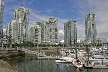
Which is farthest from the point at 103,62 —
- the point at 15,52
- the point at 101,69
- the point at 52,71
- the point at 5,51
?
the point at 15,52

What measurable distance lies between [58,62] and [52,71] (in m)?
25.7

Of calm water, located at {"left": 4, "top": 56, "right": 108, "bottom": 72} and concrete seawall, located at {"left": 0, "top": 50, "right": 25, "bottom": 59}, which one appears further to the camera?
concrete seawall, located at {"left": 0, "top": 50, "right": 25, "bottom": 59}

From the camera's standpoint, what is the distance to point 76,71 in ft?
228

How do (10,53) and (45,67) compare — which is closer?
(45,67)

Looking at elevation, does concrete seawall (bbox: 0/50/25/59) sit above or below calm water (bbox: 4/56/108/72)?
above

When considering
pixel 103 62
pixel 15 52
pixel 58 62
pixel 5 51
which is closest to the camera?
pixel 103 62

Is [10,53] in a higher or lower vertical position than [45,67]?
higher

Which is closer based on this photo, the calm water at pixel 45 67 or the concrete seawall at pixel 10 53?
the calm water at pixel 45 67

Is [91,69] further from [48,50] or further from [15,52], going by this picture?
[48,50]

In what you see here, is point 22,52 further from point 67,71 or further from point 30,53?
point 67,71

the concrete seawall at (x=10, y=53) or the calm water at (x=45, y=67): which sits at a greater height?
the concrete seawall at (x=10, y=53)

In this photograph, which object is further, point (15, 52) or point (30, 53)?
point (30, 53)

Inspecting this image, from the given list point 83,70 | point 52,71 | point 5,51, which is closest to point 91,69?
point 83,70

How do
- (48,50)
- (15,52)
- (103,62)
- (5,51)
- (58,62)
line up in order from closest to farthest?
(103,62) → (58,62) → (5,51) → (15,52) → (48,50)
